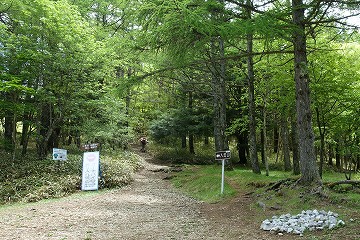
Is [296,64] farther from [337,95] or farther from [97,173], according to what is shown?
[97,173]

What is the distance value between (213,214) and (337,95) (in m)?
5.71

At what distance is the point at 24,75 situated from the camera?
10.9 m

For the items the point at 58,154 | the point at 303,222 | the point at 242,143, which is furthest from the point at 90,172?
the point at 242,143

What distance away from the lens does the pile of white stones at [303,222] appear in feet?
16.1

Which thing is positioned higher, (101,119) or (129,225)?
(101,119)

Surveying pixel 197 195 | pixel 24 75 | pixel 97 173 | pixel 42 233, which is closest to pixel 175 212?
pixel 197 195

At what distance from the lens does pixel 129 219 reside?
268 inches

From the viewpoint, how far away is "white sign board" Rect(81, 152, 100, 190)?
36.1 ft

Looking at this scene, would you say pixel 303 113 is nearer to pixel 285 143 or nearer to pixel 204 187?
pixel 204 187

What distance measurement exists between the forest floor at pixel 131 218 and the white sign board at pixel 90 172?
0.70 m

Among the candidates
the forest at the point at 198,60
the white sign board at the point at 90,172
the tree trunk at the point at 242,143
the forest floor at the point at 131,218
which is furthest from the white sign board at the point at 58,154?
the tree trunk at the point at 242,143

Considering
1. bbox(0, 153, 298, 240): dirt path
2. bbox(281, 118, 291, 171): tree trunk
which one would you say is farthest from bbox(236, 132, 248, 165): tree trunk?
bbox(0, 153, 298, 240): dirt path

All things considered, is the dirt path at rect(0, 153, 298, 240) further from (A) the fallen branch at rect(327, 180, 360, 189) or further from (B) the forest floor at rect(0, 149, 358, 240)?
(A) the fallen branch at rect(327, 180, 360, 189)

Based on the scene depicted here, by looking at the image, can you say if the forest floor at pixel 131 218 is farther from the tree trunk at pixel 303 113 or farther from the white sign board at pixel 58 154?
the white sign board at pixel 58 154
